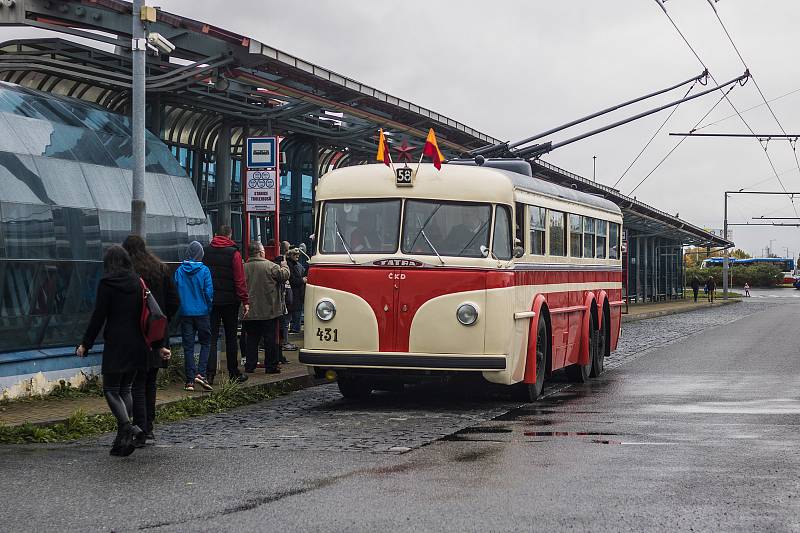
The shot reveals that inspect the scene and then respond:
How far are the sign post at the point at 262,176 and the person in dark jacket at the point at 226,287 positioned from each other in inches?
78.1

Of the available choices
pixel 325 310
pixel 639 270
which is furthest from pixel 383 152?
pixel 639 270

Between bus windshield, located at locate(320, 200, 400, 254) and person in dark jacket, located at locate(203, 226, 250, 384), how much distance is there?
5.31ft

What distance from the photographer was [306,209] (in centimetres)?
2653

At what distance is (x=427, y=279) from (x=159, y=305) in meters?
3.13

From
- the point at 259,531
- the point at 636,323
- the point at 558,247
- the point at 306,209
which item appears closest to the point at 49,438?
the point at 259,531

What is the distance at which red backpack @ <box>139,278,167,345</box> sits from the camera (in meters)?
10.7

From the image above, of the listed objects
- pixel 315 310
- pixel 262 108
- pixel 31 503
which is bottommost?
pixel 31 503

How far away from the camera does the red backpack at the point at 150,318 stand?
1072 cm

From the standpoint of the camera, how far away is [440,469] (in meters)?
9.41

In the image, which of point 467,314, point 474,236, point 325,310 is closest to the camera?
point 467,314

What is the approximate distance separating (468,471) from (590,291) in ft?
31.3

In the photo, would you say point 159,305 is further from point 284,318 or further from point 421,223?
point 284,318

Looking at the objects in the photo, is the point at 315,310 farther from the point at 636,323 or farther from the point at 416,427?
the point at 636,323

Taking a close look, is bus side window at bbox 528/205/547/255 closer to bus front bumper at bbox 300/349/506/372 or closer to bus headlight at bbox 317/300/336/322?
bus front bumper at bbox 300/349/506/372
